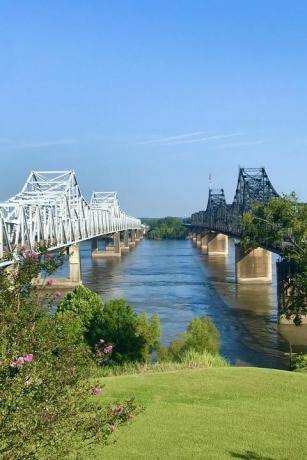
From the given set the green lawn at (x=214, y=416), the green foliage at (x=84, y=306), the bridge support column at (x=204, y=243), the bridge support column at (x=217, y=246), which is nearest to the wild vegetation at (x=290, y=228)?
the green foliage at (x=84, y=306)

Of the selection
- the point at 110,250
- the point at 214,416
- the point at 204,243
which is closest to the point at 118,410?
the point at 214,416

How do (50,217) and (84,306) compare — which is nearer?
(84,306)

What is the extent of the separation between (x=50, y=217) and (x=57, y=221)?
5.45m

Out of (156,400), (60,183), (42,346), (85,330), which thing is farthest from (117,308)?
(60,183)

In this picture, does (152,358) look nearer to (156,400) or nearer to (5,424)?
(156,400)

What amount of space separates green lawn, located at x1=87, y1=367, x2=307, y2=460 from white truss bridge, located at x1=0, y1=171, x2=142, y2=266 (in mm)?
24742

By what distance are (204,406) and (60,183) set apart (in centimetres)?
8540

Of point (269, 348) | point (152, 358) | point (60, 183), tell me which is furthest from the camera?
point (60, 183)

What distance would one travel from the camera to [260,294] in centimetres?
5997

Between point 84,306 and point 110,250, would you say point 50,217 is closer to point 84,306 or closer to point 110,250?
point 84,306

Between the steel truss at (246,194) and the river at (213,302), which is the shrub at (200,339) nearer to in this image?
the river at (213,302)

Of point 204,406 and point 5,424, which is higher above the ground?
point 5,424

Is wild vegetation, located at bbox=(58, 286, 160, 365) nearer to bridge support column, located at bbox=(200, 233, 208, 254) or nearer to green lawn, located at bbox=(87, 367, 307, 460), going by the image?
green lawn, located at bbox=(87, 367, 307, 460)

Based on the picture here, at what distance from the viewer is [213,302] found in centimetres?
5428
